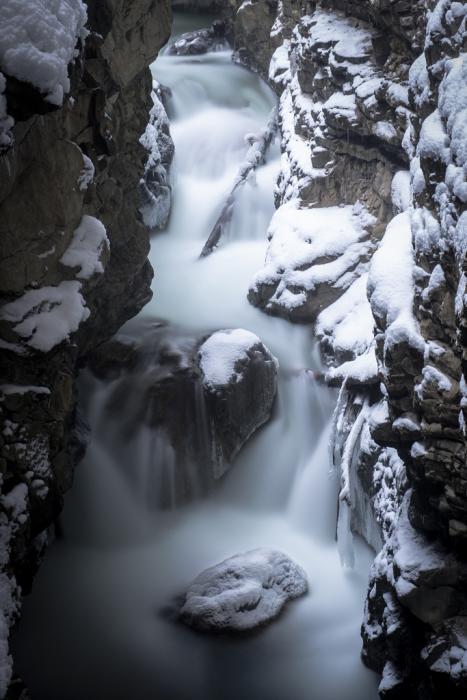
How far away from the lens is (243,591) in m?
7.55

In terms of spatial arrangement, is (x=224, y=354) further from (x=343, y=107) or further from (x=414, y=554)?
(x=343, y=107)

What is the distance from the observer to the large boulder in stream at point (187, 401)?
9.38 meters

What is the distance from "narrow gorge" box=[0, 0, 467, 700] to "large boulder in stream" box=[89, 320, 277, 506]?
0.12 ft

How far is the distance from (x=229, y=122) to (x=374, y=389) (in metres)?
10.0

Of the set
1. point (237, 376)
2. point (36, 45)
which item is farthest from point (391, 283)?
point (237, 376)

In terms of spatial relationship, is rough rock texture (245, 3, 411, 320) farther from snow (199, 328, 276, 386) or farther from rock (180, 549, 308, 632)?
rock (180, 549, 308, 632)

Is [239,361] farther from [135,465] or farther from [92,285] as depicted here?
[92,285]

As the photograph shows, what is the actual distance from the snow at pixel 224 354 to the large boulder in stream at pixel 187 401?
0.01 metres

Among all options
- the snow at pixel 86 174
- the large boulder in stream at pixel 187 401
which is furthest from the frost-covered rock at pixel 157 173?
the snow at pixel 86 174

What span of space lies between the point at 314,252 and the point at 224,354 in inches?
110

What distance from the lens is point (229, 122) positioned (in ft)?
52.5

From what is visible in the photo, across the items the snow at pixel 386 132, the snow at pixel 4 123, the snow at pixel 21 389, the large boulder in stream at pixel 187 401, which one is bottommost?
the large boulder in stream at pixel 187 401

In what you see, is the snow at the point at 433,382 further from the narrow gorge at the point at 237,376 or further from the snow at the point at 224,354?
the snow at the point at 224,354

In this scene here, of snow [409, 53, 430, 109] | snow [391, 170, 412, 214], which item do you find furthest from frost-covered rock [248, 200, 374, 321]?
snow [409, 53, 430, 109]
